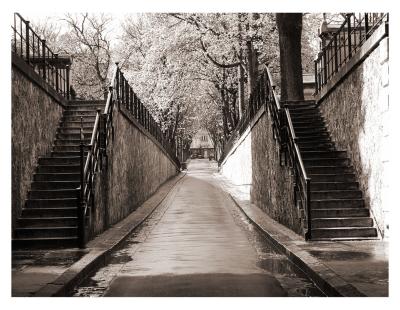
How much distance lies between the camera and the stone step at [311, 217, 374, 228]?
12156 millimetres

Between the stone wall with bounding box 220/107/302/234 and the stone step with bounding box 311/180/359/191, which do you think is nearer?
the stone step with bounding box 311/180/359/191

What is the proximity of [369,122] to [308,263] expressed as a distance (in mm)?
4088

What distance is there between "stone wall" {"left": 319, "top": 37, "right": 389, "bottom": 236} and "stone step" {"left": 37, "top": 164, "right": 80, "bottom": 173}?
19.7 ft

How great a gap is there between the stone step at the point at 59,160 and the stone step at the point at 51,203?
5.49ft

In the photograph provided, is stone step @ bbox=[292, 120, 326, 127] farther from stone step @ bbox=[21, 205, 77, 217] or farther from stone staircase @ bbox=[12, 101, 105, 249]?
stone step @ bbox=[21, 205, 77, 217]

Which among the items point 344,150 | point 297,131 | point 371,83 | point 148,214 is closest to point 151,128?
point 148,214

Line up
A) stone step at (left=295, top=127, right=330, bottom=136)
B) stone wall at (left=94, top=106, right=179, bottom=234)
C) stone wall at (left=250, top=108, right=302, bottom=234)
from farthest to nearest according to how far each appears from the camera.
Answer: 1. stone step at (left=295, top=127, right=330, bottom=136)
2. stone wall at (left=94, top=106, right=179, bottom=234)
3. stone wall at (left=250, top=108, right=302, bottom=234)

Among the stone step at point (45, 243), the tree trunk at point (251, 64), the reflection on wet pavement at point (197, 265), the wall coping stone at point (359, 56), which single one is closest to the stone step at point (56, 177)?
the reflection on wet pavement at point (197, 265)

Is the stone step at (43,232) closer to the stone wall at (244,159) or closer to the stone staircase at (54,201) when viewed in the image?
the stone staircase at (54,201)

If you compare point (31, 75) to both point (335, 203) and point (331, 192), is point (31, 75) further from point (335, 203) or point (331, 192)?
point (335, 203)

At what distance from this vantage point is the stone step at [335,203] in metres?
12.8

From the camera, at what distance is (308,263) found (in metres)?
9.01

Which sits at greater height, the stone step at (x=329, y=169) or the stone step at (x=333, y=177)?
the stone step at (x=329, y=169)

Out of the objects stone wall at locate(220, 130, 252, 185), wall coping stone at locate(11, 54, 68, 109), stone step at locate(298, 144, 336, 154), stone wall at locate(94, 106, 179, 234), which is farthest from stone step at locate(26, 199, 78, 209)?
stone wall at locate(220, 130, 252, 185)
